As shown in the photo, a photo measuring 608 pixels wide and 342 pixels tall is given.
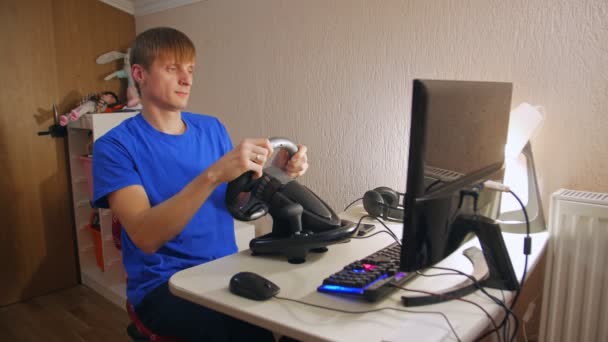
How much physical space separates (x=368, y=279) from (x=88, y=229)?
7.60ft

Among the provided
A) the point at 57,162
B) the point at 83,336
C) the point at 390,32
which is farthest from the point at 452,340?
the point at 57,162

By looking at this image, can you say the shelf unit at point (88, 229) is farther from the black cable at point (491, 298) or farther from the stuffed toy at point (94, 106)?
the black cable at point (491, 298)

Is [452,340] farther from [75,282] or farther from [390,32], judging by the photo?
[75,282]

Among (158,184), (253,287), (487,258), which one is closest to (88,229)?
(158,184)

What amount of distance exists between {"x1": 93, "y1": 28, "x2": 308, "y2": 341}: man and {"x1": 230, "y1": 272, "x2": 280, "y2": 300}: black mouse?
0.74 ft

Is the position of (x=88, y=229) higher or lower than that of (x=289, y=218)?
lower

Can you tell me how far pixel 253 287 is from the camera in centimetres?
81

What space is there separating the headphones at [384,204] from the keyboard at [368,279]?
431mm

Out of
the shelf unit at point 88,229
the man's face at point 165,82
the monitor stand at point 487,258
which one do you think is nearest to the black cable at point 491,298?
the monitor stand at point 487,258

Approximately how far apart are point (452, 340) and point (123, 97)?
2.68 meters

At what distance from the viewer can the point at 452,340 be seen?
0.66 metres

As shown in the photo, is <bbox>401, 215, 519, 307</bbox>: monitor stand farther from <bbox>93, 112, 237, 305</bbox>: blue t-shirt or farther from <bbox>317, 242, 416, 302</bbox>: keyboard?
<bbox>93, 112, 237, 305</bbox>: blue t-shirt

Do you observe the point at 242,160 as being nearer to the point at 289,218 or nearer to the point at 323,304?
the point at 289,218

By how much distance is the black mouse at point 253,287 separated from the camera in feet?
2.62
